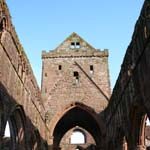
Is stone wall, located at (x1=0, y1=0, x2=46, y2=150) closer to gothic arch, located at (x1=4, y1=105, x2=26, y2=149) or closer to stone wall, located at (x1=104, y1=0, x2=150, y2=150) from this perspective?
gothic arch, located at (x1=4, y1=105, x2=26, y2=149)

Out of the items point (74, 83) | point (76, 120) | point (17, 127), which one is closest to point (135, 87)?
point (17, 127)

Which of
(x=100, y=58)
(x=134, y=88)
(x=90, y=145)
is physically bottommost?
(x=90, y=145)

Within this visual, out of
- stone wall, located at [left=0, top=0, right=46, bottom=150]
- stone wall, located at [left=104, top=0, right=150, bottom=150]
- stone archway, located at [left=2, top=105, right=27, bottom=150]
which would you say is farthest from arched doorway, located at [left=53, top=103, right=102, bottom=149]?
stone archway, located at [left=2, top=105, right=27, bottom=150]

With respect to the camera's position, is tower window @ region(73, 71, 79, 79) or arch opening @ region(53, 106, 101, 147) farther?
arch opening @ region(53, 106, 101, 147)

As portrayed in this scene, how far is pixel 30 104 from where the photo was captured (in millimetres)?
14953

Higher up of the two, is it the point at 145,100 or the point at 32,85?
the point at 32,85

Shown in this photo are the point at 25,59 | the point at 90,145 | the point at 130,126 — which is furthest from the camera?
the point at 90,145

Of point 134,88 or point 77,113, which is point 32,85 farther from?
point 77,113

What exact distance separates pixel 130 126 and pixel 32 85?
6.13m

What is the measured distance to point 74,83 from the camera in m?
22.9

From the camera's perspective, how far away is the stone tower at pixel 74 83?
21.8 m

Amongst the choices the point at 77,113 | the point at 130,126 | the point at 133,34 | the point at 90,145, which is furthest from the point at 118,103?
the point at 90,145

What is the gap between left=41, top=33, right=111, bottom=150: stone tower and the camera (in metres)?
21.8

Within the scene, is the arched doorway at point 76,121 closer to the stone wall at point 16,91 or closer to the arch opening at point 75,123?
the arch opening at point 75,123
